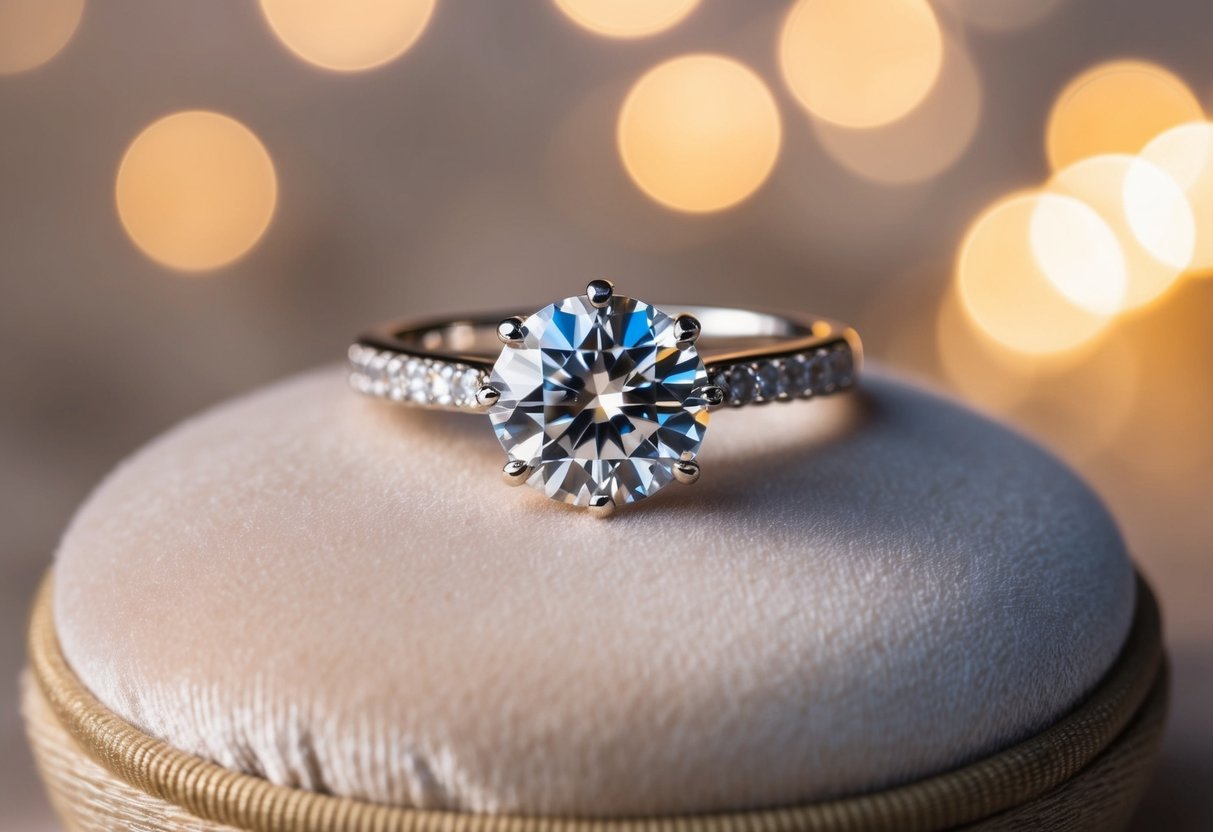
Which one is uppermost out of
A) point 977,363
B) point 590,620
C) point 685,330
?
point 685,330

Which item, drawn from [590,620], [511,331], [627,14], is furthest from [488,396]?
[627,14]

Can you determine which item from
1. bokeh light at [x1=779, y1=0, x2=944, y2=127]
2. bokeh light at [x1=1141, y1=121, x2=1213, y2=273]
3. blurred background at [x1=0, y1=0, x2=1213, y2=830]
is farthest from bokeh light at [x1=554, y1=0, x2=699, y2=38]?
bokeh light at [x1=1141, y1=121, x2=1213, y2=273]

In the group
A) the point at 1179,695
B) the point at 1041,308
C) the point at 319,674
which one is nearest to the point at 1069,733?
the point at 319,674

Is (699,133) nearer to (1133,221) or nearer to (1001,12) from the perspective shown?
(1001,12)

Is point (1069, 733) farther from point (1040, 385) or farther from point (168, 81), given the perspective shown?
point (168, 81)

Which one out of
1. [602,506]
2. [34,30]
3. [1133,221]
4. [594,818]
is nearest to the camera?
[594,818]

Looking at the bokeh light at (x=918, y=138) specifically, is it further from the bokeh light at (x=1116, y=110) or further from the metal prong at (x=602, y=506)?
the metal prong at (x=602, y=506)

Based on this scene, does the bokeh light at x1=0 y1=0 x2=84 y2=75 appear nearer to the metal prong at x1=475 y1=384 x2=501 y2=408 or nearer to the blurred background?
the blurred background
